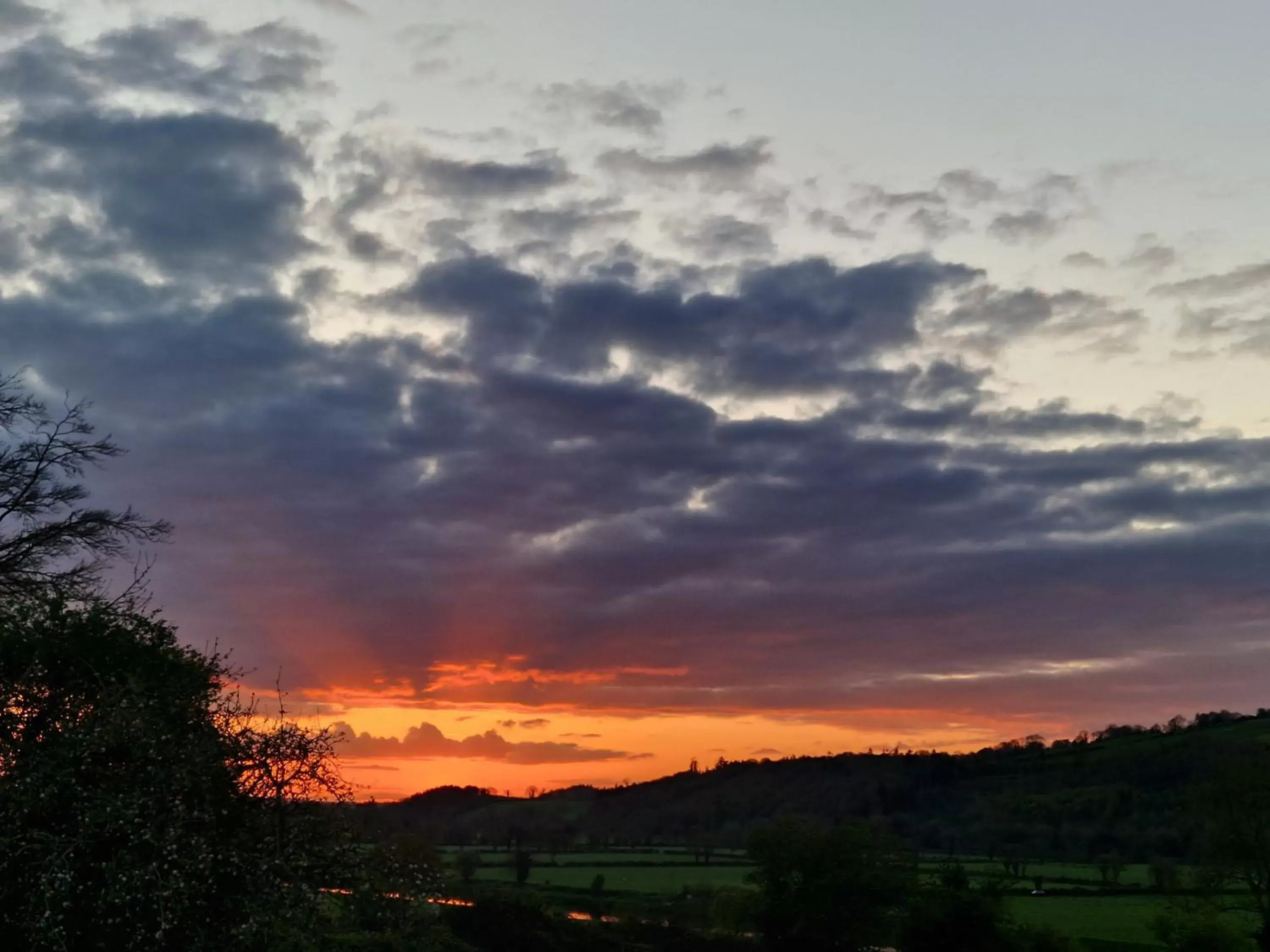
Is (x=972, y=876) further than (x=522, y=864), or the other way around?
(x=522, y=864)

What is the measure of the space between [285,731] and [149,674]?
3643 mm

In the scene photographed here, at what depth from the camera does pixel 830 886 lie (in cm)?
6775

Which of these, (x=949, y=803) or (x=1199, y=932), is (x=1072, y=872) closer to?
(x=949, y=803)

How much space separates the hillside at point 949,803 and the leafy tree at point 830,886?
5328 centimetres

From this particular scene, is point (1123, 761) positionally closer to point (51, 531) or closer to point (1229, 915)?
point (1229, 915)

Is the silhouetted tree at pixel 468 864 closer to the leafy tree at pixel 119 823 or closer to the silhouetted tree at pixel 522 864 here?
the silhouetted tree at pixel 522 864

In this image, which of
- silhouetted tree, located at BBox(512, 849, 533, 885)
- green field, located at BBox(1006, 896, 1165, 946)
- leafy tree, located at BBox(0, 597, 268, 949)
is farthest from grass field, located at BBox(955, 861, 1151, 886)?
leafy tree, located at BBox(0, 597, 268, 949)

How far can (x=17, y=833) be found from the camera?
1727 cm

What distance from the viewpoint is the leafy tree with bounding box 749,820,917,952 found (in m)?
66.0

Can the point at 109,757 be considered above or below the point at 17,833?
above

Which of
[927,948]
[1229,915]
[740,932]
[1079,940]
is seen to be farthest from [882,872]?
[1229,915]

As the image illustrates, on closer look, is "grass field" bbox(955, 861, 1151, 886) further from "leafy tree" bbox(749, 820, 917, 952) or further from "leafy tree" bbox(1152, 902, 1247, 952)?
"leafy tree" bbox(1152, 902, 1247, 952)

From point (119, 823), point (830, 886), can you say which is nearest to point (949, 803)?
point (830, 886)

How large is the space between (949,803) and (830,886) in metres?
91.5
